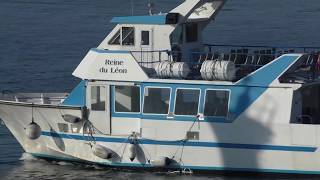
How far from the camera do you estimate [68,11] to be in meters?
61.4

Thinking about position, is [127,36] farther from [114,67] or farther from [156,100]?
[156,100]

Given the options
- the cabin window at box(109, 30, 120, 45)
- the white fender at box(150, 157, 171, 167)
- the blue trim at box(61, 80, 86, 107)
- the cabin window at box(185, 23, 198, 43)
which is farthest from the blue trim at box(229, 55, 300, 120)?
the blue trim at box(61, 80, 86, 107)

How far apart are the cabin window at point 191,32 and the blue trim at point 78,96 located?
3157 millimetres

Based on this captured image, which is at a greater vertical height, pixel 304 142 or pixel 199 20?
pixel 199 20

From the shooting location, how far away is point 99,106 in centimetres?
2720

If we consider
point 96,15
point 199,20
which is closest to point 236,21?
point 96,15

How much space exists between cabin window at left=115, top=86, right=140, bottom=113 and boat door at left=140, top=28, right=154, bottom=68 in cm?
98

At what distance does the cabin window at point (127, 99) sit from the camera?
87.8 feet

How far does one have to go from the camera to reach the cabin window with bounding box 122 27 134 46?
27.5m

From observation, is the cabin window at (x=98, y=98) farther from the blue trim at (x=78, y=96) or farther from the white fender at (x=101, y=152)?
the white fender at (x=101, y=152)

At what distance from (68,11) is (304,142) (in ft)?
124

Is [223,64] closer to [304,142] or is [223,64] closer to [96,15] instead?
[304,142]

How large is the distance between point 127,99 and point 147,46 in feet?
5.27

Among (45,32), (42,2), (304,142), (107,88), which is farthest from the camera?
(42,2)
